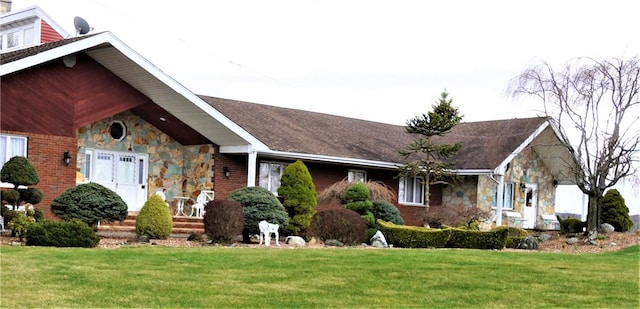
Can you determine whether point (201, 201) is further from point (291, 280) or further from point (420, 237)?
point (291, 280)

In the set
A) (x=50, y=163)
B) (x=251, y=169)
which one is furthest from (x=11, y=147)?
(x=251, y=169)

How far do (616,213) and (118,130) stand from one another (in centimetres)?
1784

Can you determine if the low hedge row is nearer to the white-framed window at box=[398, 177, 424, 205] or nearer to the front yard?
the front yard

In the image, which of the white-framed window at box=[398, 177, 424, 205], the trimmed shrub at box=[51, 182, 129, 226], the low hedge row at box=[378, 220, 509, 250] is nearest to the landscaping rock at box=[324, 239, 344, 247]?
the low hedge row at box=[378, 220, 509, 250]

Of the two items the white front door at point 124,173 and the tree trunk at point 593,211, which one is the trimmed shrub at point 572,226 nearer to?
the tree trunk at point 593,211

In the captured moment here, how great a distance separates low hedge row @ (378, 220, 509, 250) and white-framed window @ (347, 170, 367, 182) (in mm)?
7232

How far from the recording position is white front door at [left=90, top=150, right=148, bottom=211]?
2514 cm

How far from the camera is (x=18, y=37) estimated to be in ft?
97.7

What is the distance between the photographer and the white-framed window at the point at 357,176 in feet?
98.5

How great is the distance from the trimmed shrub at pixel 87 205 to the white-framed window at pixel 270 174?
8615 millimetres

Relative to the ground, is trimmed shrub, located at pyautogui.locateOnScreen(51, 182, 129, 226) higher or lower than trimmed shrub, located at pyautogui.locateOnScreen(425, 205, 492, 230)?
higher

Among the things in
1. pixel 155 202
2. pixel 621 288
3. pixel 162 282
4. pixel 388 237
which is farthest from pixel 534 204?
pixel 162 282

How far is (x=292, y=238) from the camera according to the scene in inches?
826

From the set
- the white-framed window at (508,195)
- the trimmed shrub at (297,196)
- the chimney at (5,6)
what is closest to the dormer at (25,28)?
the chimney at (5,6)
